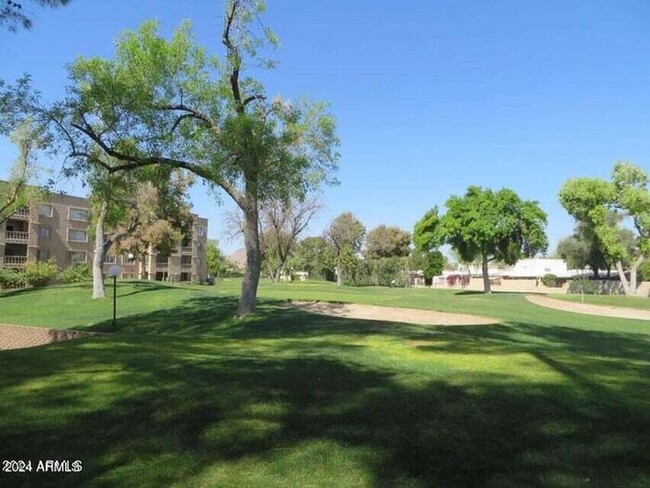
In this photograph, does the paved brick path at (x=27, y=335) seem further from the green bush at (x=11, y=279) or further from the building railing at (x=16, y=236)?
the building railing at (x=16, y=236)

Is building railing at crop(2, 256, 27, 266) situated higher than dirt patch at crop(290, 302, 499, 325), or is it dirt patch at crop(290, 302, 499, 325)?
building railing at crop(2, 256, 27, 266)

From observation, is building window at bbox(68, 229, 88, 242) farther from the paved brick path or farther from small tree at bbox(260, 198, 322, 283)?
the paved brick path

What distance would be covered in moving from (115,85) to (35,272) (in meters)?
34.3

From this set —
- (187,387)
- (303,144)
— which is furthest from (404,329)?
(187,387)

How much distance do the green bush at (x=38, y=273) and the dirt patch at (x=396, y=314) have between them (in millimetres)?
30866

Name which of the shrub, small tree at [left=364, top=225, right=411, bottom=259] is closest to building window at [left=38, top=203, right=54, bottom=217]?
small tree at [left=364, top=225, right=411, bottom=259]

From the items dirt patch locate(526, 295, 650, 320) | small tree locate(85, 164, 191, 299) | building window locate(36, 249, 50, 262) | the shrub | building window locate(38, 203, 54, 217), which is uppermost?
building window locate(38, 203, 54, 217)

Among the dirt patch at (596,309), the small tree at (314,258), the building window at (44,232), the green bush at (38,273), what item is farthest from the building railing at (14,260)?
the dirt patch at (596,309)

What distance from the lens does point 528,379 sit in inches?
273

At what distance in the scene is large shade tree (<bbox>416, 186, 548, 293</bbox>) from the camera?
124 ft

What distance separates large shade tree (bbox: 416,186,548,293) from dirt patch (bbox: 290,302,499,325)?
17.7 m

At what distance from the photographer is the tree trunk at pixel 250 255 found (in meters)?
16.8

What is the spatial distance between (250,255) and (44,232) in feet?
176

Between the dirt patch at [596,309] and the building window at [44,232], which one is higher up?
the building window at [44,232]
